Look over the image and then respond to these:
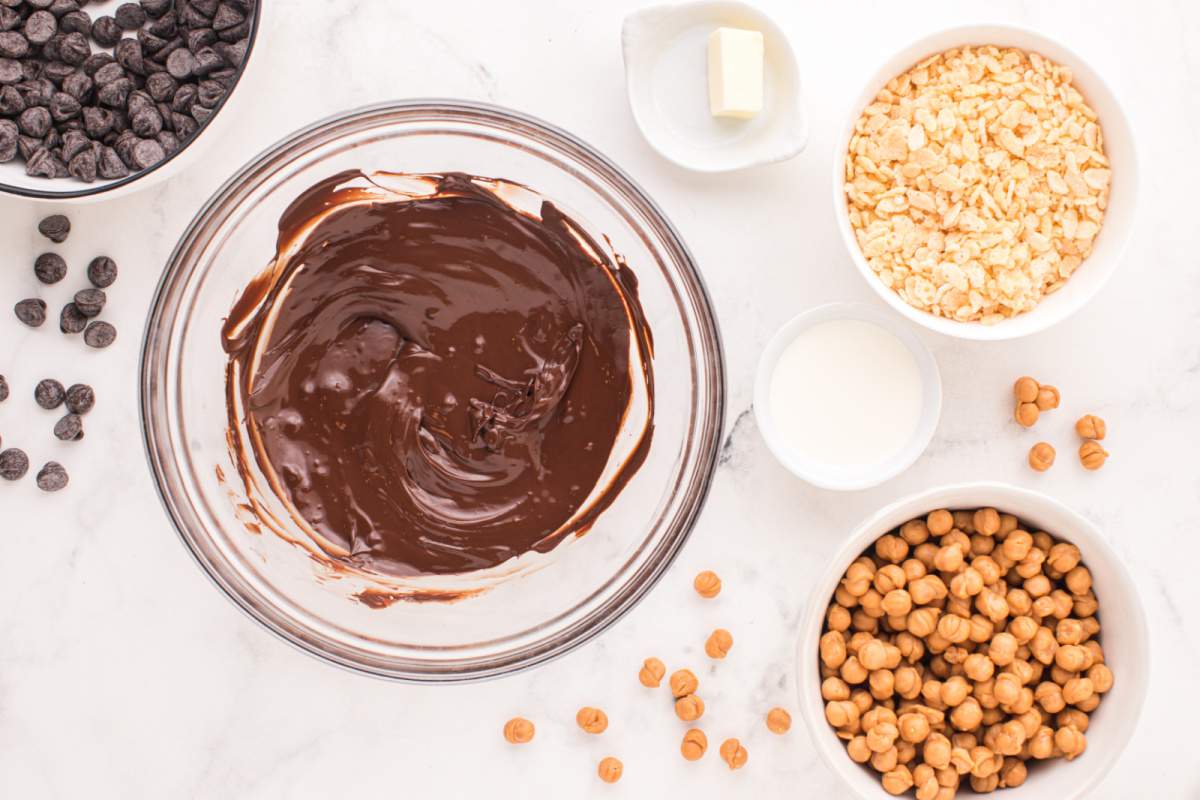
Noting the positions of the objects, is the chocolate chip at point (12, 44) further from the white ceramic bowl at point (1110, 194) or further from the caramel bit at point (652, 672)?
the caramel bit at point (652, 672)

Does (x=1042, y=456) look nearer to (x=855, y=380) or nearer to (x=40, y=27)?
(x=855, y=380)

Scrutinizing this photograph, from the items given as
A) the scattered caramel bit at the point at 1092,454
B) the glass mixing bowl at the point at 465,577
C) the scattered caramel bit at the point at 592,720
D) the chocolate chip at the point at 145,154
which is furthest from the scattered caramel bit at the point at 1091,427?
the chocolate chip at the point at 145,154

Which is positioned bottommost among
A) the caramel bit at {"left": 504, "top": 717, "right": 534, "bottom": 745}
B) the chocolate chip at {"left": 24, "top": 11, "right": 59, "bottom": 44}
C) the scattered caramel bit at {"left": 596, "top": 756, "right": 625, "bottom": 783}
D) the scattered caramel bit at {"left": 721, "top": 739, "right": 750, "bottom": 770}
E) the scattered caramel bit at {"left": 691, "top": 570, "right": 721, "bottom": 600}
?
the scattered caramel bit at {"left": 596, "top": 756, "right": 625, "bottom": 783}

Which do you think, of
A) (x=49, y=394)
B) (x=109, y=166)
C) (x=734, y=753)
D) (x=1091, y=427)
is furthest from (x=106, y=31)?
(x=1091, y=427)

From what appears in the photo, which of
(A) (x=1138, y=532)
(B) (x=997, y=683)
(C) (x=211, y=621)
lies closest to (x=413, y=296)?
(C) (x=211, y=621)

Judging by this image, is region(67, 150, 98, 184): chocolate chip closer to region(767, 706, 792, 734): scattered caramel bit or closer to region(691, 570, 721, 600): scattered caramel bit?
region(691, 570, 721, 600): scattered caramel bit

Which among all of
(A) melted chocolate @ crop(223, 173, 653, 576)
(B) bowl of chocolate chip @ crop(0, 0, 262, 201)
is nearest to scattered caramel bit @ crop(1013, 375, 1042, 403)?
(A) melted chocolate @ crop(223, 173, 653, 576)
